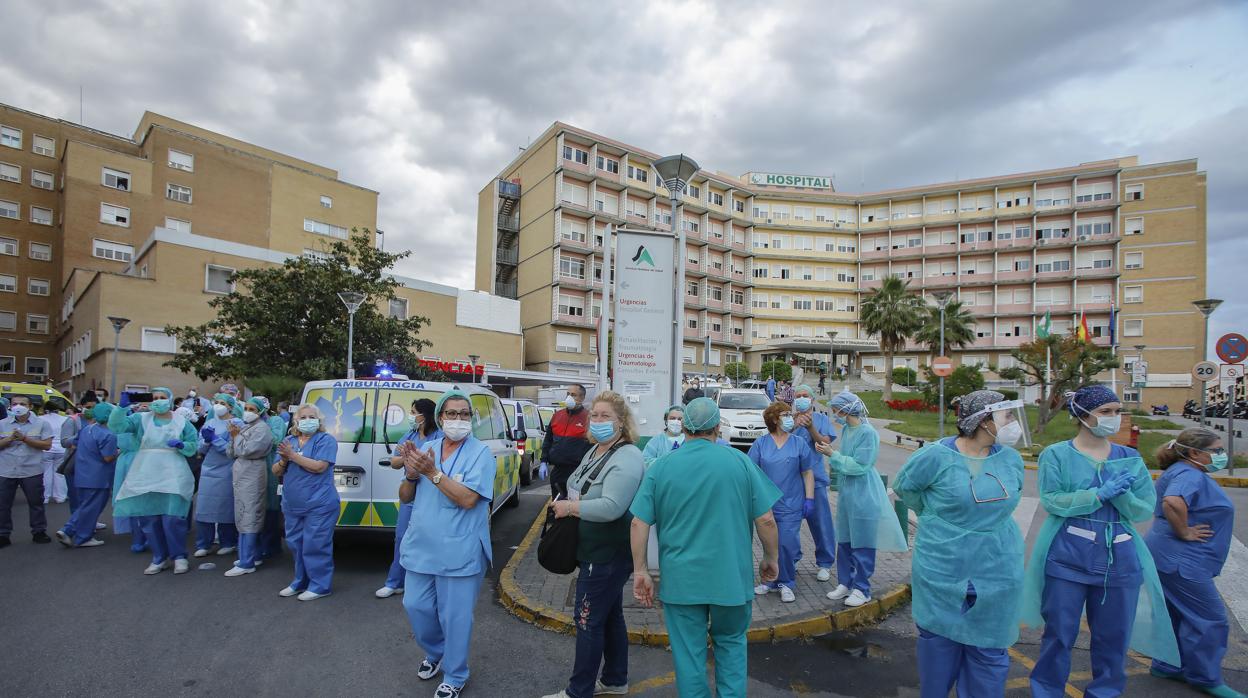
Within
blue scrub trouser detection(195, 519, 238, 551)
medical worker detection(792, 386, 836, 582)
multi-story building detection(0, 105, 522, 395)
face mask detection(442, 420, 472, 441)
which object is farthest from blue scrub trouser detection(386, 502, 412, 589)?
multi-story building detection(0, 105, 522, 395)

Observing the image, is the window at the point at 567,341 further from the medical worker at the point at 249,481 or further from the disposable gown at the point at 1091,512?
the disposable gown at the point at 1091,512

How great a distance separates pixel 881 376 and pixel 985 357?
10990mm

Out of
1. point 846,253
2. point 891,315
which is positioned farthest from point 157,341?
point 846,253

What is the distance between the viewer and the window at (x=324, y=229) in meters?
41.4

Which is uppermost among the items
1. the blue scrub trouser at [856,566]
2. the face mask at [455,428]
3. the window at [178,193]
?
the window at [178,193]

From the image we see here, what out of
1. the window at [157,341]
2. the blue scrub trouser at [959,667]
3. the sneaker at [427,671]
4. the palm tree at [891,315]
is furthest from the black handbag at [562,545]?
the palm tree at [891,315]

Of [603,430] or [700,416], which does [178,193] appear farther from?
Result: [700,416]

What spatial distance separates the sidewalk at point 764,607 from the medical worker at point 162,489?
3397 mm

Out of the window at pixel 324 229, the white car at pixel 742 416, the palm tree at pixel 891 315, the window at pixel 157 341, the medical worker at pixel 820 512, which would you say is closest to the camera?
the medical worker at pixel 820 512

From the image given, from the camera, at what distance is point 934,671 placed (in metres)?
3.15

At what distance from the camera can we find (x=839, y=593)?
5.40m

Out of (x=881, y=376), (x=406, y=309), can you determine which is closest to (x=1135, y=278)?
(x=881, y=376)

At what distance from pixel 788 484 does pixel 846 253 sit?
65838 millimetres

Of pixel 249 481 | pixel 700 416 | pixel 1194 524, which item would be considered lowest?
pixel 249 481
